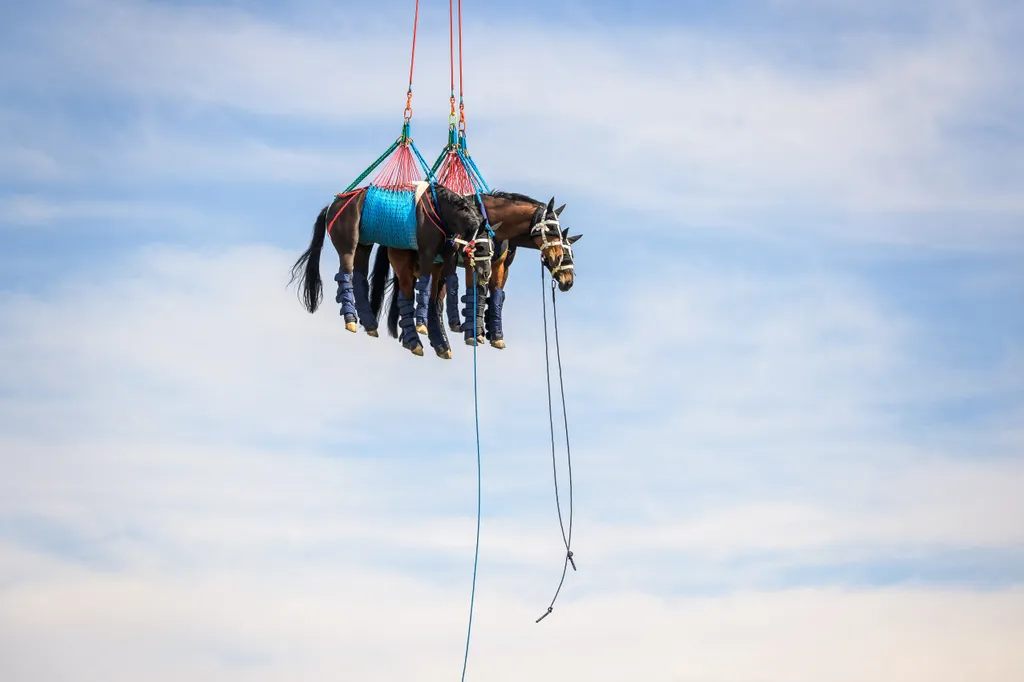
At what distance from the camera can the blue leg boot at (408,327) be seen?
36875 millimetres

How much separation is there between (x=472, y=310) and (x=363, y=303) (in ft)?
6.62

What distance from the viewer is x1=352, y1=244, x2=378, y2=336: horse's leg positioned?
122ft

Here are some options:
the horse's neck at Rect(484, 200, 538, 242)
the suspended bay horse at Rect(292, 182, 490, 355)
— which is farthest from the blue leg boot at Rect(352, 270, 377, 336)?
the horse's neck at Rect(484, 200, 538, 242)

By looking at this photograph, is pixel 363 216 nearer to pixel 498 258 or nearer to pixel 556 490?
pixel 498 258

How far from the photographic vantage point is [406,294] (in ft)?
123

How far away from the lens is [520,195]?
37.3 meters

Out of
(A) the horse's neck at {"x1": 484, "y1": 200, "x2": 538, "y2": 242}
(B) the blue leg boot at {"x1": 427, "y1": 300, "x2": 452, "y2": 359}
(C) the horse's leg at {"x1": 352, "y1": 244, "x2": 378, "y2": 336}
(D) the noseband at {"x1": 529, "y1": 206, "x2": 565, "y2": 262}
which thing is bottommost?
(B) the blue leg boot at {"x1": 427, "y1": 300, "x2": 452, "y2": 359}

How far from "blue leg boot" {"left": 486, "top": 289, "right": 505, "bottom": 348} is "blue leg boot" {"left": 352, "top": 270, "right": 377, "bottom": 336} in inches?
79.7

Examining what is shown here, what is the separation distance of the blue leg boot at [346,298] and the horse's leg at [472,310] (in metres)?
1.91

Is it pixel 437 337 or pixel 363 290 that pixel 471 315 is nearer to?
pixel 437 337

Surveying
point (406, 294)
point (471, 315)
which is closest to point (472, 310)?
point (471, 315)

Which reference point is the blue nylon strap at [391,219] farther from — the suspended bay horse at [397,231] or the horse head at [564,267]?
the horse head at [564,267]

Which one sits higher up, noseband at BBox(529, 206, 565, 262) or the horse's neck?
the horse's neck

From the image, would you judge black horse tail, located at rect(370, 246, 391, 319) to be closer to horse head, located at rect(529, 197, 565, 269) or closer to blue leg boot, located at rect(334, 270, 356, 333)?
blue leg boot, located at rect(334, 270, 356, 333)
